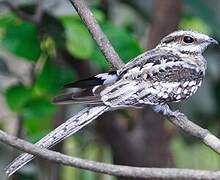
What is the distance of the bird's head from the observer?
7.92ft

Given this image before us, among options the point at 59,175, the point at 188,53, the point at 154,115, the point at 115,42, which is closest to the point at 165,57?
the point at 188,53

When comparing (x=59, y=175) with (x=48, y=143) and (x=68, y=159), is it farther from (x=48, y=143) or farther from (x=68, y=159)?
(x=68, y=159)

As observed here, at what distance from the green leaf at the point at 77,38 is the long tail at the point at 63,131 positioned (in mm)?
568

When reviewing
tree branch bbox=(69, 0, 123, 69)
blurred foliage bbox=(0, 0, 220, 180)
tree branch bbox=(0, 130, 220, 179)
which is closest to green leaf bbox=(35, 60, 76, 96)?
blurred foliage bbox=(0, 0, 220, 180)

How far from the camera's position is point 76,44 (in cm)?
268

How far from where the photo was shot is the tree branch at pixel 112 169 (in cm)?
153

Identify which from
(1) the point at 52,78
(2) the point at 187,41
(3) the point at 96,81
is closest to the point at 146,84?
(3) the point at 96,81

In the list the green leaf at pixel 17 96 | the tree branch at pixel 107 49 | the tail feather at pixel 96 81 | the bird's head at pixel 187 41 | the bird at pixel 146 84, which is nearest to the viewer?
the tree branch at pixel 107 49

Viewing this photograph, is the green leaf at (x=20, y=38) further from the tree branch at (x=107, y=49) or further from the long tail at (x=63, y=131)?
the long tail at (x=63, y=131)

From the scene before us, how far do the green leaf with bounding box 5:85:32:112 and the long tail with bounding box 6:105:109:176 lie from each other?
0.73m

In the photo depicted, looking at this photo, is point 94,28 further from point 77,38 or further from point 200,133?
point 77,38

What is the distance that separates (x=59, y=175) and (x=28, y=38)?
0.74 m

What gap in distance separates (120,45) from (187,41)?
35cm

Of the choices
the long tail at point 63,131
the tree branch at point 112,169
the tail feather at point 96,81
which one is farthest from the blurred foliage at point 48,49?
the tree branch at point 112,169
